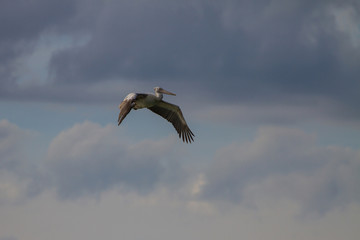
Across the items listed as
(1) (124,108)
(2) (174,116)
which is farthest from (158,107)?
(1) (124,108)

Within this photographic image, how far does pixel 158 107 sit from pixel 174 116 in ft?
4.13

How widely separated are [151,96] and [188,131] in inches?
220

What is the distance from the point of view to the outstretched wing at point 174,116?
40688mm

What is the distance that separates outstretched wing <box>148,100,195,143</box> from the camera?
4069cm

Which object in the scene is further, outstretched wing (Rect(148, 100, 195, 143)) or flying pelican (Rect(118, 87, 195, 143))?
outstretched wing (Rect(148, 100, 195, 143))

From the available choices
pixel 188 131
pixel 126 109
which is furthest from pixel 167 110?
pixel 126 109

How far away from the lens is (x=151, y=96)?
3731cm

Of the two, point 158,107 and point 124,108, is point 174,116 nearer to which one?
point 158,107

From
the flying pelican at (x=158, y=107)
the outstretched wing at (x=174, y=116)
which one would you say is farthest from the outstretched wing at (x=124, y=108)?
the outstretched wing at (x=174, y=116)

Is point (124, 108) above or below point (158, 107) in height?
below

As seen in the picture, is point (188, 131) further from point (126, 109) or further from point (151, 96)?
point (126, 109)

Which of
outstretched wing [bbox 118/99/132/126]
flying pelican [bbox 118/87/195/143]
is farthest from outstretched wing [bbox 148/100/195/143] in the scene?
outstretched wing [bbox 118/99/132/126]

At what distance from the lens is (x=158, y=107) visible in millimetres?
40781

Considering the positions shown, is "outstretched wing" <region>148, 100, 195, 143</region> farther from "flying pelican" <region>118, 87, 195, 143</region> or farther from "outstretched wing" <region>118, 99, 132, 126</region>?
"outstretched wing" <region>118, 99, 132, 126</region>
